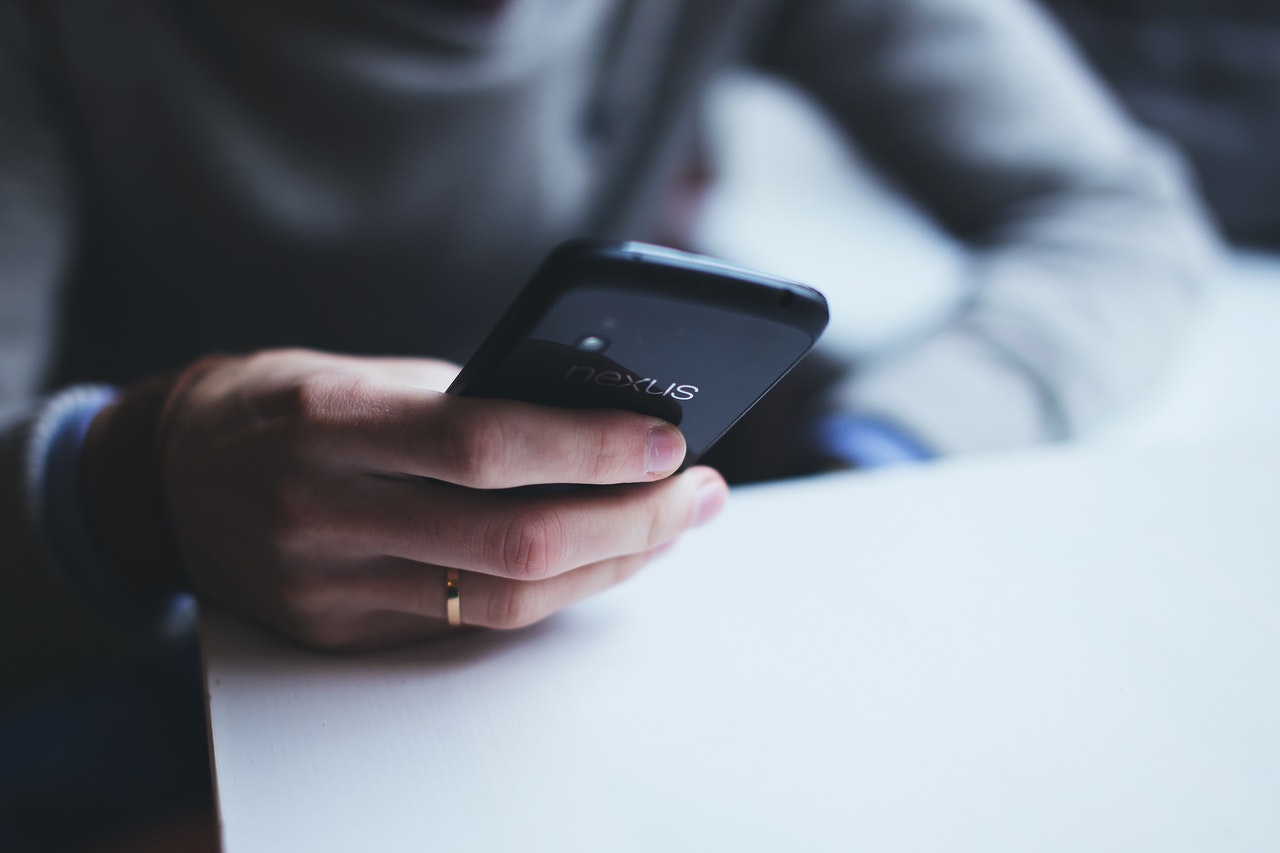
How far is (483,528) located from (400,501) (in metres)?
0.03

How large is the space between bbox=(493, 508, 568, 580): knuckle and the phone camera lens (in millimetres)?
65

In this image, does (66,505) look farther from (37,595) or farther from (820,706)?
(820,706)

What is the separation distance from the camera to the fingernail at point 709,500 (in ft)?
1.08

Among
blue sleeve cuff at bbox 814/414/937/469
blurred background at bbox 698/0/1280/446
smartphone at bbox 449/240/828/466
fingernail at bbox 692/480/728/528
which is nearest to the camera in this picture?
smartphone at bbox 449/240/828/466

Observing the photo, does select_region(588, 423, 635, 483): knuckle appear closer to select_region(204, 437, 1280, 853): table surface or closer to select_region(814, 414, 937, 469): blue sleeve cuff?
select_region(204, 437, 1280, 853): table surface

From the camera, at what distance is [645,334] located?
0.25m

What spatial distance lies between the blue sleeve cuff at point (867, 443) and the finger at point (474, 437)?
28cm

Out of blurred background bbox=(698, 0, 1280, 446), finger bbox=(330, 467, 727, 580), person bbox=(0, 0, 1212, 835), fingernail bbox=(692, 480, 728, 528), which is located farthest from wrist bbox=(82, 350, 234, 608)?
blurred background bbox=(698, 0, 1280, 446)

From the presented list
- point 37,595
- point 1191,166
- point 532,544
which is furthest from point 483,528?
point 1191,166

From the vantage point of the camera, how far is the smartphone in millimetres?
226

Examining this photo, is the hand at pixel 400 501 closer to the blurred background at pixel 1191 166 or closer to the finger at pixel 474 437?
the finger at pixel 474 437

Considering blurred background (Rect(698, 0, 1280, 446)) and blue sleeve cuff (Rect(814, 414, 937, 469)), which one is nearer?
blue sleeve cuff (Rect(814, 414, 937, 469))

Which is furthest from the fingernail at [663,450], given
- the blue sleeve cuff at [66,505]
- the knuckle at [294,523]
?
the blue sleeve cuff at [66,505]

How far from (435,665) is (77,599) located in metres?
0.19
